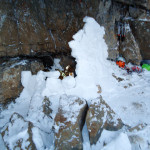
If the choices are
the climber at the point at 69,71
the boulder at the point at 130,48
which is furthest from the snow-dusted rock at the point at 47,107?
the boulder at the point at 130,48

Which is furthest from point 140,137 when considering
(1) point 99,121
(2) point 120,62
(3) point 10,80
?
(3) point 10,80

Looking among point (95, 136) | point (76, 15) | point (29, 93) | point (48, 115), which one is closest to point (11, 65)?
point (29, 93)

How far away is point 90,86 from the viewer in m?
4.14

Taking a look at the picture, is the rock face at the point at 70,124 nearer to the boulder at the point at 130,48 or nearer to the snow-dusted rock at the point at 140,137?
the snow-dusted rock at the point at 140,137

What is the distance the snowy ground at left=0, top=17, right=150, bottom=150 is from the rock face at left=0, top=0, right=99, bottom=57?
0.47m

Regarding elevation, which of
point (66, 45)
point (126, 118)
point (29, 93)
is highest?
point (66, 45)

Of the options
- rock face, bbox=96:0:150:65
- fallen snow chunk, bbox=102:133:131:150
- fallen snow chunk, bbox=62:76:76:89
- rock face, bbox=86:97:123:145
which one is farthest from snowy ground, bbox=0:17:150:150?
fallen snow chunk, bbox=102:133:131:150

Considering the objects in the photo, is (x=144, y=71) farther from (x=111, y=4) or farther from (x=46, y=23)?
(x=46, y=23)

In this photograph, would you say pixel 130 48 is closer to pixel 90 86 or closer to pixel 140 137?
pixel 90 86

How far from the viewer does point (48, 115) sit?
124 inches

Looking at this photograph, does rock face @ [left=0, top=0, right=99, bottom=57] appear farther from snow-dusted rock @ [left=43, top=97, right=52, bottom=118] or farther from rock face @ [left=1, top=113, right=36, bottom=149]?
rock face @ [left=1, top=113, right=36, bottom=149]

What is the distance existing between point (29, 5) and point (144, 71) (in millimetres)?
Result: 5281

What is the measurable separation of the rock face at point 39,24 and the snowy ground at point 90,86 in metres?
0.47

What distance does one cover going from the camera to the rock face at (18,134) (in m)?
2.22
